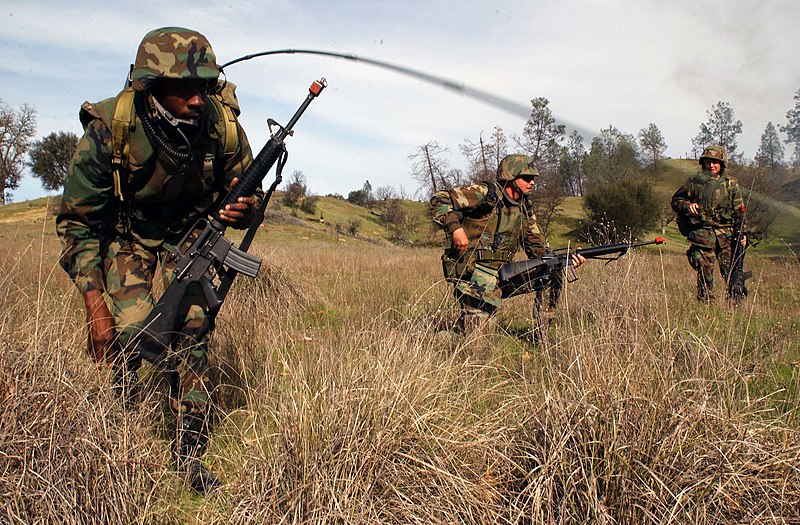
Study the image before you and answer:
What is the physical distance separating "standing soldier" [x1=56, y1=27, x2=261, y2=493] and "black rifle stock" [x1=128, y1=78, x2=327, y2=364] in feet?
0.24

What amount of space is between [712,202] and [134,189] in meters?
7.63

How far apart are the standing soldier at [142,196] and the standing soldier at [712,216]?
6889 millimetres

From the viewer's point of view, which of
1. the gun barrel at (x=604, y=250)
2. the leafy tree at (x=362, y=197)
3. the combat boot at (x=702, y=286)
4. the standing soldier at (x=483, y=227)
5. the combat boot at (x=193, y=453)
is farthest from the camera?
the leafy tree at (x=362, y=197)

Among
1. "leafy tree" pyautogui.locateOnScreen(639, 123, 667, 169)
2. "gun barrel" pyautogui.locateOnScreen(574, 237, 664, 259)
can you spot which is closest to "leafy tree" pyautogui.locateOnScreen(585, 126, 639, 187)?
"leafy tree" pyautogui.locateOnScreen(639, 123, 667, 169)

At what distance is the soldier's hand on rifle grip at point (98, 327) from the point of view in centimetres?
285

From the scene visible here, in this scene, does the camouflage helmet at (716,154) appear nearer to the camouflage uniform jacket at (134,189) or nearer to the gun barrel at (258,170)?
the gun barrel at (258,170)

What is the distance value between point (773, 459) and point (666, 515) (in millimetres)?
479

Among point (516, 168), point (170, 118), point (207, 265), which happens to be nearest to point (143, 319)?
point (207, 265)

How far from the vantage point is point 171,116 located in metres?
2.87

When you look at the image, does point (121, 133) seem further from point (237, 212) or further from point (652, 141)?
point (652, 141)

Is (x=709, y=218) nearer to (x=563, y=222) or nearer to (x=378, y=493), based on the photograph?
(x=378, y=493)

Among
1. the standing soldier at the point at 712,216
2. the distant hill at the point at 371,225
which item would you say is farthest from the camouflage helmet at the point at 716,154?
the distant hill at the point at 371,225

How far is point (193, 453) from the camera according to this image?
9.20ft

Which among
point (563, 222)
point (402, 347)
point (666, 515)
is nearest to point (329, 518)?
point (402, 347)
